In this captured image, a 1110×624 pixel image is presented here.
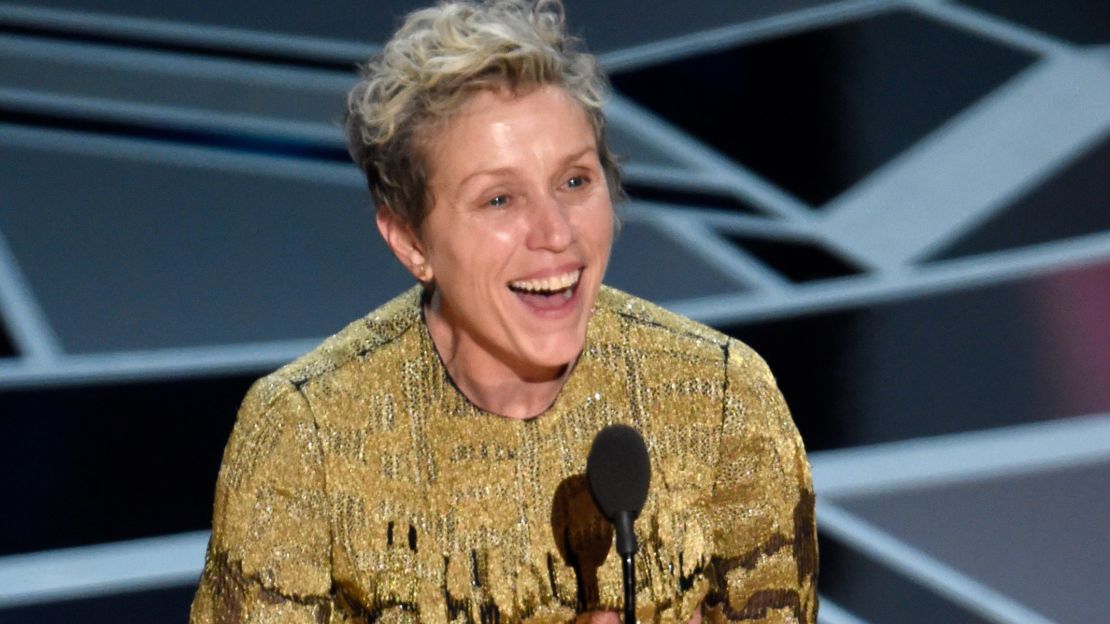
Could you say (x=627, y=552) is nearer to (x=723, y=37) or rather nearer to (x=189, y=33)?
(x=189, y=33)

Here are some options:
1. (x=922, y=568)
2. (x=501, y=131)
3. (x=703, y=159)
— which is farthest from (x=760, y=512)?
(x=703, y=159)

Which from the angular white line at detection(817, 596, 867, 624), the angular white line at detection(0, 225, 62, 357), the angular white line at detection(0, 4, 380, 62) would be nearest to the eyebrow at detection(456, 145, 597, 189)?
the angular white line at detection(817, 596, 867, 624)

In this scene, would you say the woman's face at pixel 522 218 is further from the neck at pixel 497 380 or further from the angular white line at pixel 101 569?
the angular white line at pixel 101 569

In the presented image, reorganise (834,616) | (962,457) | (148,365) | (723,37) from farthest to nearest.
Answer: (723,37), (148,365), (962,457), (834,616)

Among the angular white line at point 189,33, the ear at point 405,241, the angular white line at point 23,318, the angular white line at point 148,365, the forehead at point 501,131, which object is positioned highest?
the angular white line at point 189,33

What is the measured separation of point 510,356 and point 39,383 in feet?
7.03

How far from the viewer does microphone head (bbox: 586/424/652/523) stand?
147cm

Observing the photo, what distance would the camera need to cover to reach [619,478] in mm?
1474

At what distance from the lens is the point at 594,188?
71.1 inches

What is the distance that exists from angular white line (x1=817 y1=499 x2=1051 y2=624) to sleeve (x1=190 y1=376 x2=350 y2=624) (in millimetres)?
1637

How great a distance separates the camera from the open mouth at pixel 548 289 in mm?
1774

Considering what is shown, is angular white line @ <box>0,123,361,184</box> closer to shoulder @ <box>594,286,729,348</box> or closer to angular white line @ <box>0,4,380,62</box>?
angular white line @ <box>0,4,380,62</box>

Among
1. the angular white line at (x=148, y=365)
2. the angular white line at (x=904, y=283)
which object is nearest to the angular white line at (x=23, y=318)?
the angular white line at (x=148, y=365)

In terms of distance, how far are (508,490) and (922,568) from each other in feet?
5.07
